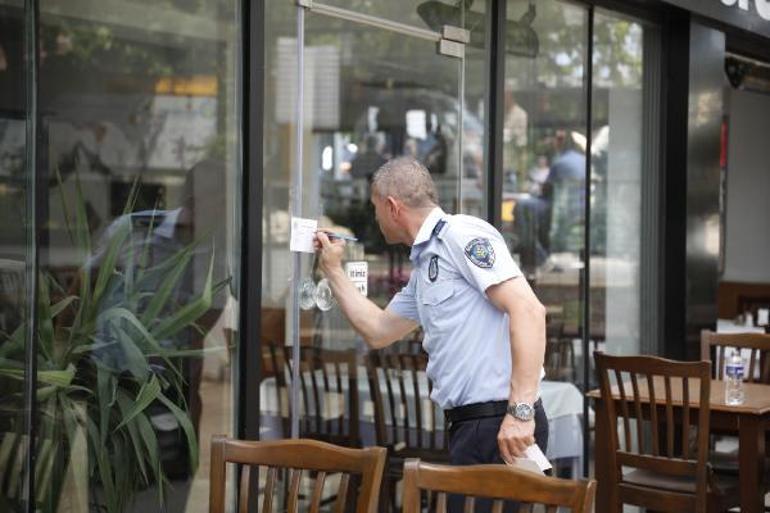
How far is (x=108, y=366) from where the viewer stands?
13.1 feet

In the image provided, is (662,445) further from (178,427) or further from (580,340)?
(178,427)

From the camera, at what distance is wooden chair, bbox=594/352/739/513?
15.8 feet

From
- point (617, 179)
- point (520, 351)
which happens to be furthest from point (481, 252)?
point (617, 179)

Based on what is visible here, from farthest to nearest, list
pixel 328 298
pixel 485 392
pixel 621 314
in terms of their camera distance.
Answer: pixel 621 314 < pixel 328 298 < pixel 485 392

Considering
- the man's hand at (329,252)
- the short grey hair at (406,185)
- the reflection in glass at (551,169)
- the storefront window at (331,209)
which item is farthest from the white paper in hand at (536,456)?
the reflection in glass at (551,169)

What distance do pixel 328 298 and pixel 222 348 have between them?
0.64 meters

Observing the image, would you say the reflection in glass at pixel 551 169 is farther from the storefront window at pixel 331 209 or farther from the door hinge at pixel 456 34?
the door hinge at pixel 456 34

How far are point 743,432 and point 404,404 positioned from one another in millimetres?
1544

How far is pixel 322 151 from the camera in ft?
22.0

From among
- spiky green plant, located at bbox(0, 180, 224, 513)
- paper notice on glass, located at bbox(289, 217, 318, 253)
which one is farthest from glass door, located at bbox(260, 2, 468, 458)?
spiky green plant, located at bbox(0, 180, 224, 513)

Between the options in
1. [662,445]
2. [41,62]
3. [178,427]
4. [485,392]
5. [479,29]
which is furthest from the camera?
[662,445]

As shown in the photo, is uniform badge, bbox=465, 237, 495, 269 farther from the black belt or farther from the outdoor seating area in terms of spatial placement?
the outdoor seating area

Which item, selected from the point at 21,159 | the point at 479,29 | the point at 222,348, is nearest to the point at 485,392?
the point at 222,348

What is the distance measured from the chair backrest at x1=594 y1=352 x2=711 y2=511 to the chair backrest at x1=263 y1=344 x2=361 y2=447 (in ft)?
3.91
